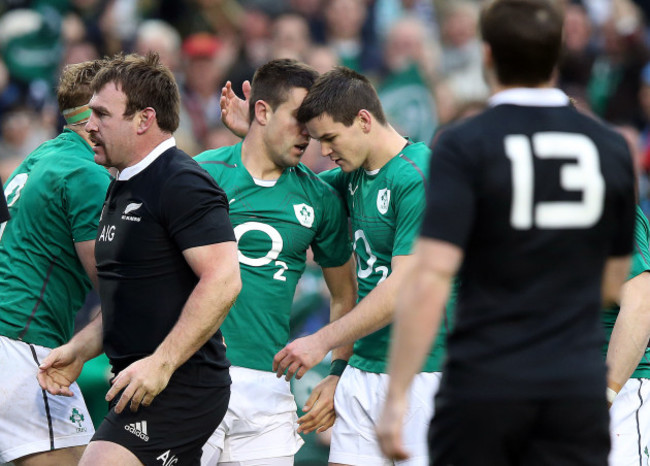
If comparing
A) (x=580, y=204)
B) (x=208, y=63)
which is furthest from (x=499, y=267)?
(x=208, y=63)

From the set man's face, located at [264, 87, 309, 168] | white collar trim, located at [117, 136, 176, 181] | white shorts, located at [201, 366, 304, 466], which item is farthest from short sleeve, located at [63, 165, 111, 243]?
white shorts, located at [201, 366, 304, 466]

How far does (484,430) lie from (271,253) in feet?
7.88

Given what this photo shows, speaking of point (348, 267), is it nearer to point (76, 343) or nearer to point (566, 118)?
point (76, 343)

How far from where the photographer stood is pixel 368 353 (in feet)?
17.4

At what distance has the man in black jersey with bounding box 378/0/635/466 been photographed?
123 inches

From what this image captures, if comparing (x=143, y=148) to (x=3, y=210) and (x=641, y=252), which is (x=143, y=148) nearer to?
(x=3, y=210)

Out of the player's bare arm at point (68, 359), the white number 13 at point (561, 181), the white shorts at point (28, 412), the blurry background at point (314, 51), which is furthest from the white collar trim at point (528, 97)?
the blurry background at point (314, 51)

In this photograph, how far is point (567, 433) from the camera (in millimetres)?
3178

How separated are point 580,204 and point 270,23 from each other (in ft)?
34.3

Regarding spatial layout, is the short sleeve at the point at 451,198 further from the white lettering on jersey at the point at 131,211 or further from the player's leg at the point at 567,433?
the white lettering on jersey at the point at 131,211

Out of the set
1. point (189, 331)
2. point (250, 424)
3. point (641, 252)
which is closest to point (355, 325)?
point (250, 424)

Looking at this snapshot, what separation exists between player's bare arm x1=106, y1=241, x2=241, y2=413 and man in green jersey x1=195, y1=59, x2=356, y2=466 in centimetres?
110

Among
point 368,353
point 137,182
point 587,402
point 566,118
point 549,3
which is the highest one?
point 549,3

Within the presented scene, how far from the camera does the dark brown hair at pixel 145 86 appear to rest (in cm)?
458
